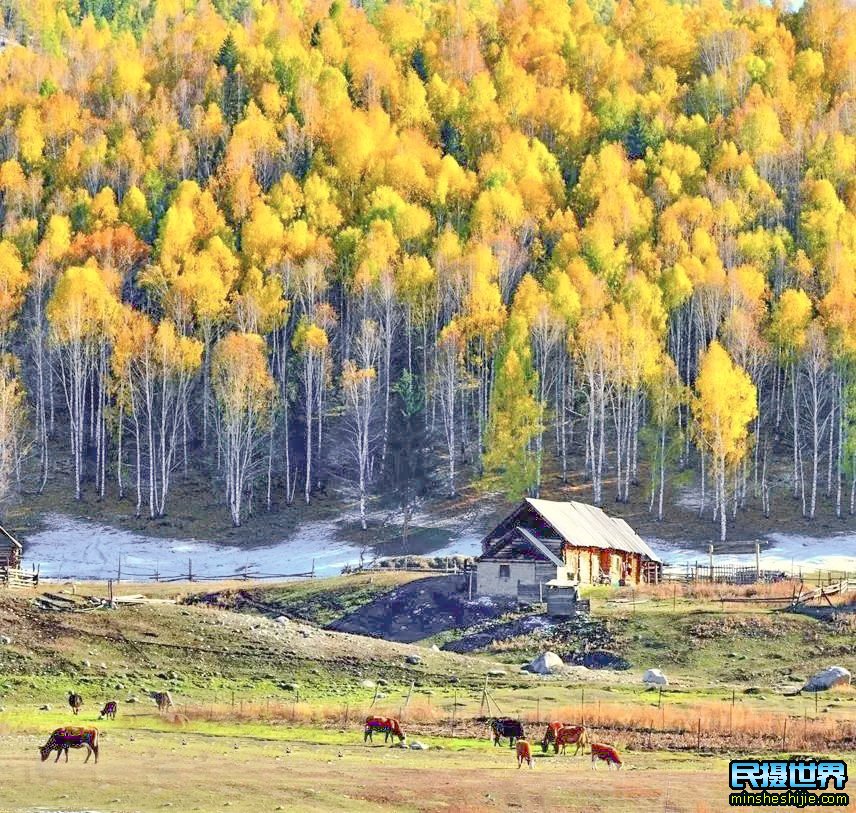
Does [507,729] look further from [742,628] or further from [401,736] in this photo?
[742,628]

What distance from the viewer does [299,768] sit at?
35812mm

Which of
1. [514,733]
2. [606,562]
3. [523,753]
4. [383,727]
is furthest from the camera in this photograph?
[606,562]

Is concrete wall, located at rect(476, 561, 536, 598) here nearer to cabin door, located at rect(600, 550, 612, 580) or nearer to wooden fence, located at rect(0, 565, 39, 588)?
cabin door, located at rect(600, 550, 612, 580)

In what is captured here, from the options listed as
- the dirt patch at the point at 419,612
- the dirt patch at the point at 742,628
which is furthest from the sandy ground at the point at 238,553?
the dirt patch at the point at 742,628

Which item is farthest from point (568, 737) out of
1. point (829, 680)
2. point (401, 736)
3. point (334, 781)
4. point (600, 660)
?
point (600, 660)

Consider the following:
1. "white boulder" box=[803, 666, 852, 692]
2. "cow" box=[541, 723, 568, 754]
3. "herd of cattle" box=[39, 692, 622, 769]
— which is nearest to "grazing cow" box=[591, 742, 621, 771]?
"herd of cattle" box=[39, 692, 622, 769]

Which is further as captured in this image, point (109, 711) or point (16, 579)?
point (16, 579)

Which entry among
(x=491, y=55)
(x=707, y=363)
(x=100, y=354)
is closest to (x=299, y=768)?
(x=707, y=363)

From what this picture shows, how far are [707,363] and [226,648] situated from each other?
46436 mm

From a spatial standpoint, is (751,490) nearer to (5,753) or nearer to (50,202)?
(50,202)

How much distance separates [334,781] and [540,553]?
42.1 metres

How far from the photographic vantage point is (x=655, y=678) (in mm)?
57406

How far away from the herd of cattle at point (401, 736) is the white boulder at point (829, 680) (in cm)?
1448

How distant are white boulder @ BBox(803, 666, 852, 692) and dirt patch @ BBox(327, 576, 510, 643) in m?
18.8
